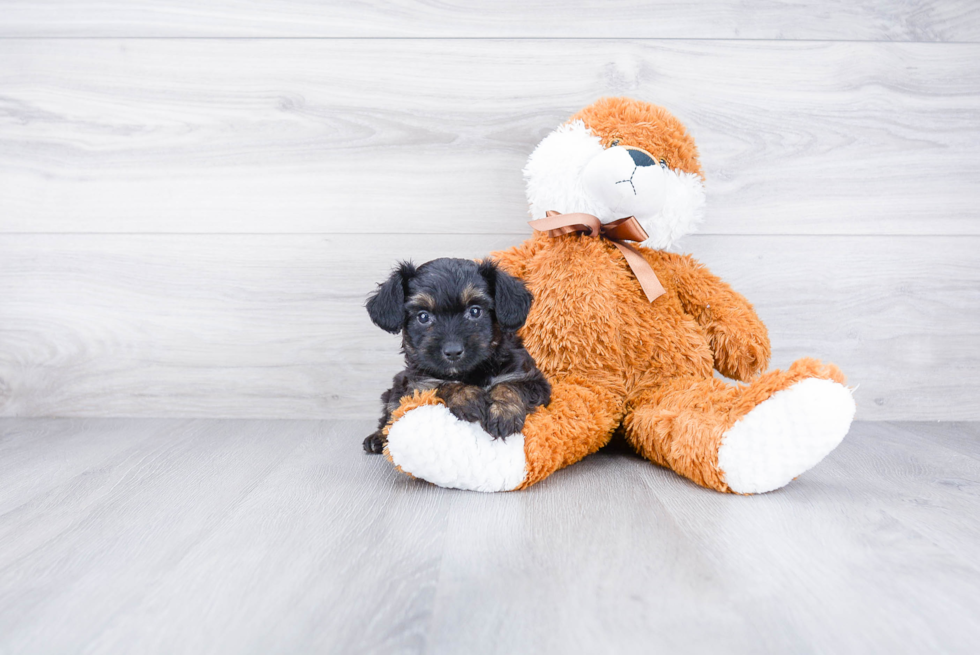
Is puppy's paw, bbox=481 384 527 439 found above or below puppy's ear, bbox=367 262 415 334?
below

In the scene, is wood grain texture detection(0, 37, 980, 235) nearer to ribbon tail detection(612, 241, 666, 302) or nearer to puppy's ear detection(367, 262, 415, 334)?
ribbon tail detection(612, 241, 666, 302)

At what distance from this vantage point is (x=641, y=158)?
4.83 feet

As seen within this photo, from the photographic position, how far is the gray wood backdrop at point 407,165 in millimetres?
1852

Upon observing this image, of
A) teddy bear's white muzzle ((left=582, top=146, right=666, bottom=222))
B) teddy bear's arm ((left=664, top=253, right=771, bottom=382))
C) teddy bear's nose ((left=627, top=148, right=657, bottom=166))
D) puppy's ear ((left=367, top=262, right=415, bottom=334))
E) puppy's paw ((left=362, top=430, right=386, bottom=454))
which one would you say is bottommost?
puppy's paw ((left=362, top=430, right=386, bottom=454))

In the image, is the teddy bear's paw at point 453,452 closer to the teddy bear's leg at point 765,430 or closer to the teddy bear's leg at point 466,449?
the teddy bear's leg at point 466,449

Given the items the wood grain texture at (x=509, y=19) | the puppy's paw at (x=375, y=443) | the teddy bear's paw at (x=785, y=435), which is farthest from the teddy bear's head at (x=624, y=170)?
the puppy's paw at (x=375, y=443)

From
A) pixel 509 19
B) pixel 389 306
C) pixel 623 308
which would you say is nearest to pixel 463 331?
pixel 389 306

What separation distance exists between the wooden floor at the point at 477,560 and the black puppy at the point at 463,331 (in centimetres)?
20

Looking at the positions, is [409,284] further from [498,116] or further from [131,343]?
[131,343]

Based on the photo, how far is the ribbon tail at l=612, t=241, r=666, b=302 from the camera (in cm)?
149

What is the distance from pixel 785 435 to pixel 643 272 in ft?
1.65

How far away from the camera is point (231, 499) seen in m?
1.26

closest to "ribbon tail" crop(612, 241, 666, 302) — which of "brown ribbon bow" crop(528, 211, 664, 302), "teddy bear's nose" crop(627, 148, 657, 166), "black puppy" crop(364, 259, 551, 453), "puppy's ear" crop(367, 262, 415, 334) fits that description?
"brown ribbon bow" crop(528, 211, 664, 302)

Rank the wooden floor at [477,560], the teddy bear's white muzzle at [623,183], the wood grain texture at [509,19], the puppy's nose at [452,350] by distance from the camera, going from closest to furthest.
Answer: the wooden floor at [477,560], the puppy's nose at [452,350], the teddy bear's white muzzle at [623,183], the wood grain texture at [509,19]
